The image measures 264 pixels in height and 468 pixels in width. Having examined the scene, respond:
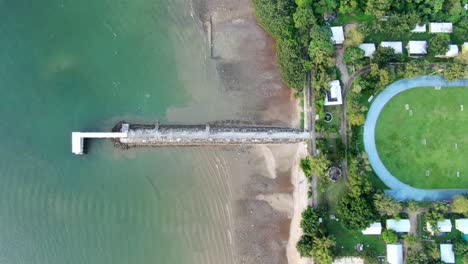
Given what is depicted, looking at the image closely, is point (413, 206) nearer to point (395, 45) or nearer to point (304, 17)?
point (395, 45)

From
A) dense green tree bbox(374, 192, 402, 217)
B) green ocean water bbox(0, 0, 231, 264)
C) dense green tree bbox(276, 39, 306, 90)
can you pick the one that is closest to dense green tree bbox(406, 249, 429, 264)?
dense green tree bbox(374, 192, 402, 217)

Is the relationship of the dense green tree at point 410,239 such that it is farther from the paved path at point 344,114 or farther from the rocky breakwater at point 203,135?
the rocky breakwater at point 203,135

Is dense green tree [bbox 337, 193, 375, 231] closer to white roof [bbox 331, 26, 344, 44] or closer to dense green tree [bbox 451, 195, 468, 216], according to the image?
dense green tree [bbox 451, 195, 468, 216]

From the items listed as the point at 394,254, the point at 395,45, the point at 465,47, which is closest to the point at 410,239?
the point at 394,254

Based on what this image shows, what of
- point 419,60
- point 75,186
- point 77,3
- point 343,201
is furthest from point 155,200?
point 419,60

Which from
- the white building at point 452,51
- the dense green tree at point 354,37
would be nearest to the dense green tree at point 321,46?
the dense green tree at point 354,37

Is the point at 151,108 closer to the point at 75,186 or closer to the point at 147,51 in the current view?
the point at 147,51
